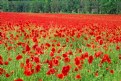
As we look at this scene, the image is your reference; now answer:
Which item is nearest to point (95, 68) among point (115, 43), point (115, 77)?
point (115, 77)

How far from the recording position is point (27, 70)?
4.62 m

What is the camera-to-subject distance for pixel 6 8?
62.3m

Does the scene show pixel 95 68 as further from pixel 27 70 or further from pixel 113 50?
pixel 27 70

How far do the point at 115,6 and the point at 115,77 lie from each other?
51.1 m

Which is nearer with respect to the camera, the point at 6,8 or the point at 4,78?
the point at 4,78

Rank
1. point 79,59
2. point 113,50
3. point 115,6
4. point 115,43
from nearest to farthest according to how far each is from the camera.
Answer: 1. point 79,59
2. point 113,50
3. point 115,43
4. point 115,6

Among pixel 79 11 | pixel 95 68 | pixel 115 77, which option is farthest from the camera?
pixel 79 11

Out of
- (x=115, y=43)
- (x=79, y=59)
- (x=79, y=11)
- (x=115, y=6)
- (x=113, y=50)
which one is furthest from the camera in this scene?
(x=79, y=11)

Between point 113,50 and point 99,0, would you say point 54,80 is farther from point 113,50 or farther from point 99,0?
point 99,0

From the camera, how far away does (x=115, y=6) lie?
184 ft

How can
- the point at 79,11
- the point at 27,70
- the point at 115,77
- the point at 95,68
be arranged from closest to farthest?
the point at 27,70 → the point at 115,77 → the point at 95,68 → the point at 79,11

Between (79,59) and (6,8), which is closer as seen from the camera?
(79,59)

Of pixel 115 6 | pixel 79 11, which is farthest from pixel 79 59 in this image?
pixel 79 11

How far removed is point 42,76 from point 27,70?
1082 millimetres
